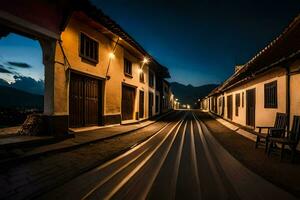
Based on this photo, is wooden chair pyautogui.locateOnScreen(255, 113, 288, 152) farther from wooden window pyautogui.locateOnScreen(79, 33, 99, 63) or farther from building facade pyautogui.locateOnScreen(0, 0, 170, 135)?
wooden window pyautogui.locateOnScreen(79, 33, 99, 63)

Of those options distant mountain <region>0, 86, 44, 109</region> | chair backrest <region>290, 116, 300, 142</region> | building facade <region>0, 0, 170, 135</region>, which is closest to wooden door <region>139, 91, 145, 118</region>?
building facade <region>0, 0, 170, 135</region>

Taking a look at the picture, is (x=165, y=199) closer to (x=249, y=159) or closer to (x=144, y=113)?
(x=249, y=159)

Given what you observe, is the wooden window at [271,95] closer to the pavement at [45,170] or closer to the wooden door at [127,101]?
the pavement at [45,170]

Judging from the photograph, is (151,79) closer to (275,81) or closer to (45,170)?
(275,81)

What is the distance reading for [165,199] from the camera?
3.44 m

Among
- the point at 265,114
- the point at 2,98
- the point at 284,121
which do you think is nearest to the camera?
the point at 284,121

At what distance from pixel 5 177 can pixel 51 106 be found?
13.5ft

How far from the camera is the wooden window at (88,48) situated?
10422 millimetres

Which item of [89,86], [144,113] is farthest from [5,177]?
[144,113]

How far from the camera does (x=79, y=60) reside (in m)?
10.1

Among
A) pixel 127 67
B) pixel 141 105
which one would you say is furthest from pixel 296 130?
pixel 141 105

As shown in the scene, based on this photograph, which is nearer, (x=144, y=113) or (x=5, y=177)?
(x=5, y=177)

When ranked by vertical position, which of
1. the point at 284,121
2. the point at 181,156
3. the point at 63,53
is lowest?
the point at 181,156

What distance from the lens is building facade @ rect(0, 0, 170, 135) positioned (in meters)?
7.50
